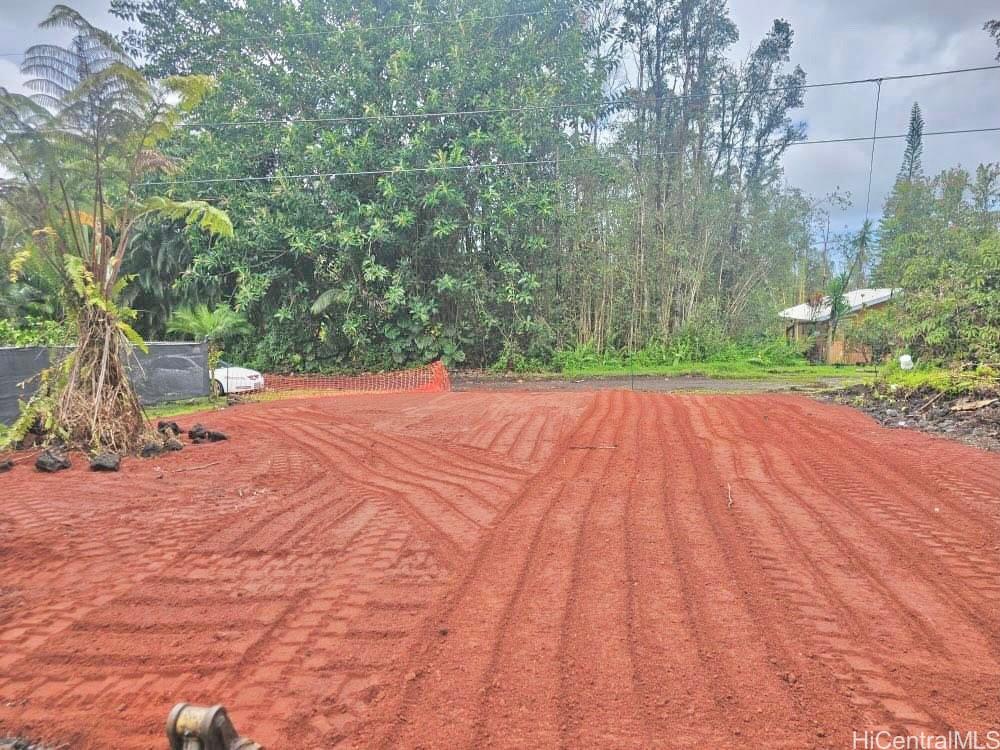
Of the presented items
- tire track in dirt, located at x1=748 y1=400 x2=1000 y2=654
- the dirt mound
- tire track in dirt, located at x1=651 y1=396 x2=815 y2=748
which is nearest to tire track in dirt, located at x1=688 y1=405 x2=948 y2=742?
tire track in dirt, located at x1=651 y1=396 x2=815 y2=748

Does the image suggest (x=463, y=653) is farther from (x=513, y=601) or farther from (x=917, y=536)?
(x=917, y=536)

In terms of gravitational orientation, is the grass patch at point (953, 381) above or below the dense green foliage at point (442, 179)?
below

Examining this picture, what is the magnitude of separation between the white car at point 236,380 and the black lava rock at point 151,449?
834 centimetres

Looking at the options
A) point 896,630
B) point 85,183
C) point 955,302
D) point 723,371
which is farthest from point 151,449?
point 723,371

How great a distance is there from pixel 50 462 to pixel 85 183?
3962mm

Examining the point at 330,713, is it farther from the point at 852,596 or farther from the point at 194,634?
the point at 852,596

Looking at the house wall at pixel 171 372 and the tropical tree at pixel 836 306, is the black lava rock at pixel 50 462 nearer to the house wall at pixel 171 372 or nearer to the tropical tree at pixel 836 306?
the house wall at pixel 171 372

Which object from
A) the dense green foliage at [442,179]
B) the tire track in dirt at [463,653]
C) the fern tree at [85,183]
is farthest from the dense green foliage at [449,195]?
the tire track in dirt at [463,653]

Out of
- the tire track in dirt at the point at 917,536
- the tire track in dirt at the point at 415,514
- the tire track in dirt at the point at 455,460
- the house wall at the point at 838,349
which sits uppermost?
the house wall at the point at 838,349

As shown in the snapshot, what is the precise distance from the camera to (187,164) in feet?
59.8

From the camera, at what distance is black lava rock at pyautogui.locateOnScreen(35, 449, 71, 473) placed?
6480 mm

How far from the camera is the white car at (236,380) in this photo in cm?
1580

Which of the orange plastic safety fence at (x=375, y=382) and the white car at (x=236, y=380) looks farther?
the orange plastic safety fence at (x=375, y=382)

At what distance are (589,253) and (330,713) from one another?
2042cm
